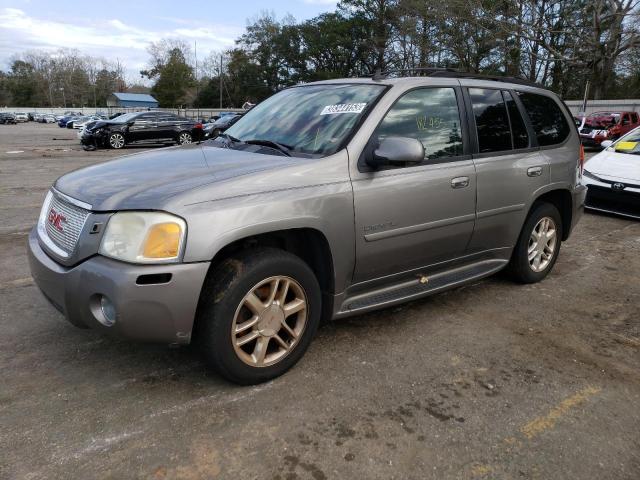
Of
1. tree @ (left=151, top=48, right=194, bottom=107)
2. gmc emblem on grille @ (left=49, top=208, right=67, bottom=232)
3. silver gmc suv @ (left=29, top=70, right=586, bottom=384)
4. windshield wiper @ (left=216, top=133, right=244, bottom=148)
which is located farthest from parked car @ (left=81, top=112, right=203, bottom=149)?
tree @ (left=151, top=48, right=194, bottom=107)

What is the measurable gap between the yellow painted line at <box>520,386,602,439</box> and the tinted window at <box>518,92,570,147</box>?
229 centimetres

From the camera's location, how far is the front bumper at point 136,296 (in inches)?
96.5

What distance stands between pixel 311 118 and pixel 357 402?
1.86 meters

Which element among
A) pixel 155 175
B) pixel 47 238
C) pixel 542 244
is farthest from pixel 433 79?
pixel 47 238

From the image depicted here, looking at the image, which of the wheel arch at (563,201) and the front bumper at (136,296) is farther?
the wheel arch at (563,201)

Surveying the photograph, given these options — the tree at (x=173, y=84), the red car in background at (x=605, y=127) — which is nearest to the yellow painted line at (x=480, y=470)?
the red car in background at (x=605, y=127)

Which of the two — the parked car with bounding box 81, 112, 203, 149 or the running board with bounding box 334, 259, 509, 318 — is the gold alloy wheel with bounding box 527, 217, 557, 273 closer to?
the running board with bounding box 334, 259, 509, 318

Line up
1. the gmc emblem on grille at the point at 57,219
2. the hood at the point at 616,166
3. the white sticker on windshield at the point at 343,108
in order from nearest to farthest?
the gmc emblem on grille at the point at 57,219, the white sticker on windshield at the point at 343,108, the hood at the point at 616,166

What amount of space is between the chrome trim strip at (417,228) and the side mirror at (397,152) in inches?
17.6

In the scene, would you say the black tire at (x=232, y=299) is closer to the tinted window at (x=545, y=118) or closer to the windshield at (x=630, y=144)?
the tinted window at (x=545, y=118)

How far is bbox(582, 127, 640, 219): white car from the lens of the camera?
7.28 metres

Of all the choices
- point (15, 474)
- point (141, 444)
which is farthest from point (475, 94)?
point (15, 474)

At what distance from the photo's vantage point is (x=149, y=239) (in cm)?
248

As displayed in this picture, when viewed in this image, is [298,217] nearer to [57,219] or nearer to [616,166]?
[57,219]
